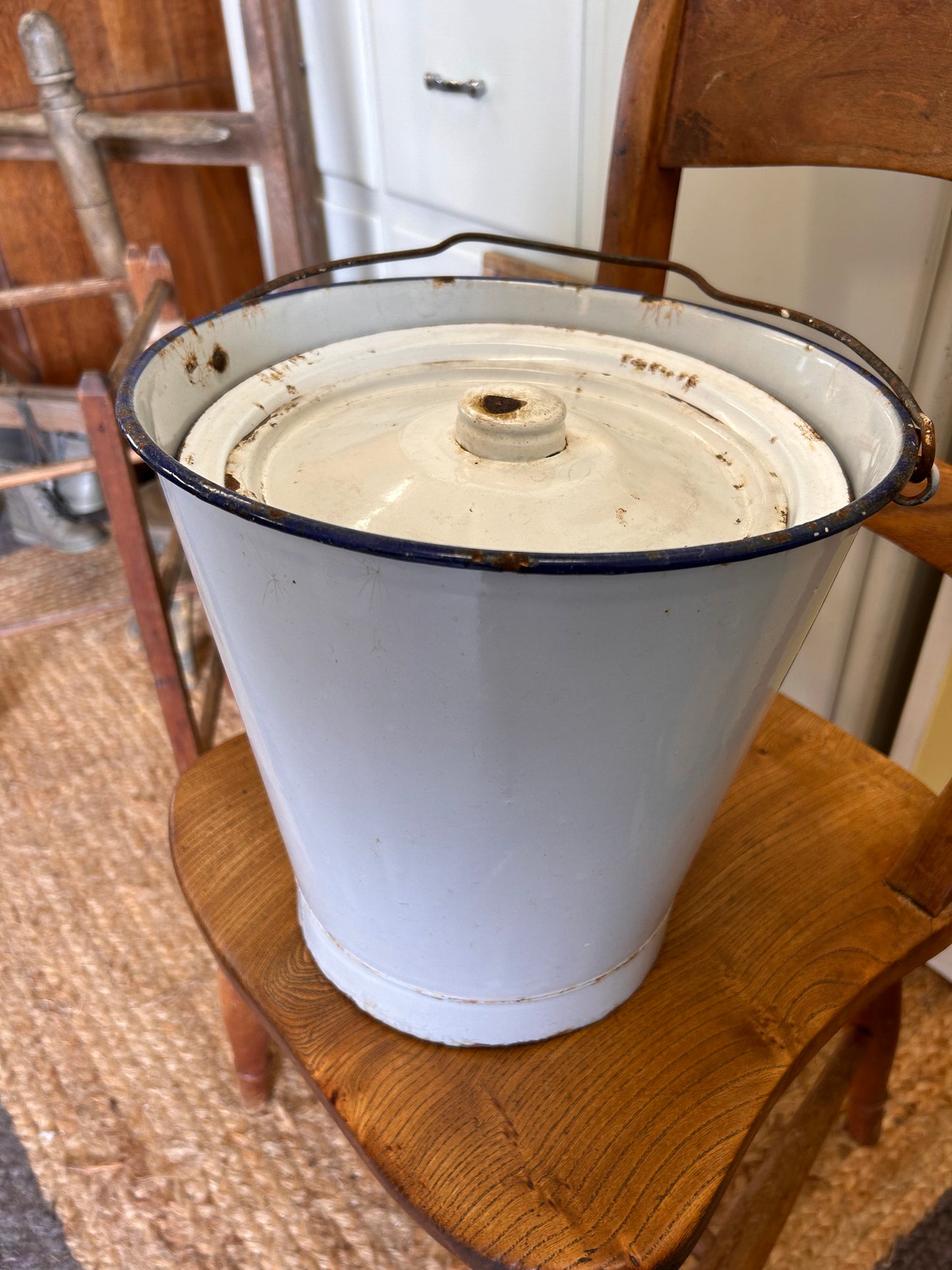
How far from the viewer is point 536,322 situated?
21.2 inches

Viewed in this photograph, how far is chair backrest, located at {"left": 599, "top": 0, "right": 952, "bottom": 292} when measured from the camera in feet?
1.62

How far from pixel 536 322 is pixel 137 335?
0.38 meters

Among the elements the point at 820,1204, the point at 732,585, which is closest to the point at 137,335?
the point at 732,585

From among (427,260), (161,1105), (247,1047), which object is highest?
(427,260)

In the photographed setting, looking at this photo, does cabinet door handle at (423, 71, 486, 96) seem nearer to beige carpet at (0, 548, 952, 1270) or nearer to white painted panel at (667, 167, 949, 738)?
white painted panel at (667, 167, 949, 738)

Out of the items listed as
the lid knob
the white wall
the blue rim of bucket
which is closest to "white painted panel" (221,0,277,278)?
the white wall

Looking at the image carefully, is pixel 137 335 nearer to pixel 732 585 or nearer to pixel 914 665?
pixel 732 585

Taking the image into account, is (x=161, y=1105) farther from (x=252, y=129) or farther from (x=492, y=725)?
(x=252, y=129)

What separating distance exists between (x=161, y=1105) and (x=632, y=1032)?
0.53 metres

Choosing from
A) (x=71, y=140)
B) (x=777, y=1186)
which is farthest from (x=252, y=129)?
(x=777, y=1186)

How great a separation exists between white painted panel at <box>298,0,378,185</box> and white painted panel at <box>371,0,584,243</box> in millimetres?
36

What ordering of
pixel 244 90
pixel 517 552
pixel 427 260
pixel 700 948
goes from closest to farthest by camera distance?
pixel 517 552, pixel 700 948, pixel 427 260, pixel 244 90

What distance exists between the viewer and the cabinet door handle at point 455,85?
83 cm

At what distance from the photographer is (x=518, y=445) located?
1.32ft
